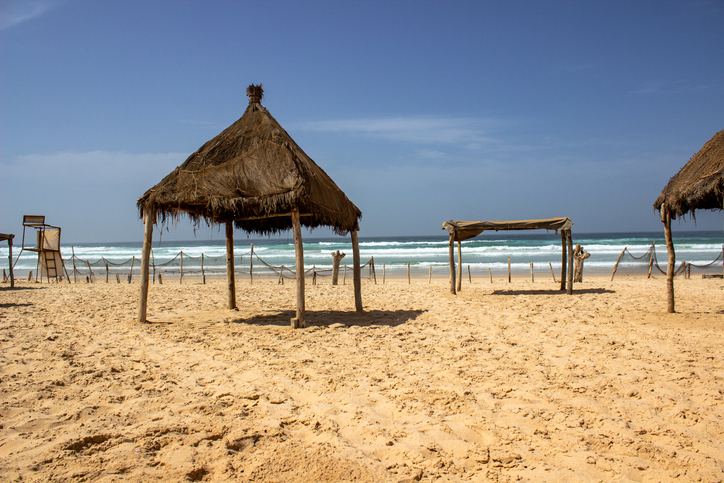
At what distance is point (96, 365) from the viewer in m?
4.34

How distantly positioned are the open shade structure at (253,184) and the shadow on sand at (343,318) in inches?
29.7

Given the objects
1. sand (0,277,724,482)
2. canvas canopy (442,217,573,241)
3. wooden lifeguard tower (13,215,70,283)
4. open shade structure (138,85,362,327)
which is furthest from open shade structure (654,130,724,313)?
wooden lifeguard tower (13,215,70,283)

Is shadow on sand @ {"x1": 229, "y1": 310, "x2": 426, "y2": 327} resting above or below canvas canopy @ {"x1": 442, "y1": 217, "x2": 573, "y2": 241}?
below

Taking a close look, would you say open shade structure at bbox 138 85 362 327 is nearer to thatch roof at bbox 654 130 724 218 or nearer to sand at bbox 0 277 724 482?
sand at bbox 0 277 724 482

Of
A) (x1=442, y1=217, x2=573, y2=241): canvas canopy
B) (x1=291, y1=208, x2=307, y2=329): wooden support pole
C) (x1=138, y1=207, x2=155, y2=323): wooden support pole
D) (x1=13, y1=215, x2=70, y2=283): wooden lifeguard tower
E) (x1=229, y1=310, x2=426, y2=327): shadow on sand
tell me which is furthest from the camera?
(x1=13, y1=215, x2=70, y2=283): wooden lifeguard tower

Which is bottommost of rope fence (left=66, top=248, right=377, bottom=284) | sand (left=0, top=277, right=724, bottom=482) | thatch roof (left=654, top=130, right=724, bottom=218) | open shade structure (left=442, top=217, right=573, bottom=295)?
sand (left=0, top=277, right=724, bottom=482)

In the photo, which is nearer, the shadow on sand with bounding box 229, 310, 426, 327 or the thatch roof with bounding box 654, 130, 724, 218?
the thatch roof with bounding box 654, 130, 724, 218

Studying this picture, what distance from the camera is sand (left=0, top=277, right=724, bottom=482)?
2.54 m

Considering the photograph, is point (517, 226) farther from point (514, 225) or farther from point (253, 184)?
point (253, 184)

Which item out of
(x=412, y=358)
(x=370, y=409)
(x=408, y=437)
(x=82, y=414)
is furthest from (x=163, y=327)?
(x=408, y=437)

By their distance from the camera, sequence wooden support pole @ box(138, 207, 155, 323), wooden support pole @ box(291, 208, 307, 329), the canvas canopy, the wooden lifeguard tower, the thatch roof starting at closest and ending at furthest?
the thatch roof < wooden support pole @ box(291, 208, 307, 329) < wooden support pole @ box(138, 207, 155, 323) < the canvas canopy < the wooden lifeguard tower

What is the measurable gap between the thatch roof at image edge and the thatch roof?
208 inches

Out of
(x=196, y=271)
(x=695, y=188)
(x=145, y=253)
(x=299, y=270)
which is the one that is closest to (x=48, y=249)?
(x=196, y=271)

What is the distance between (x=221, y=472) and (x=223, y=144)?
5.53 metres
